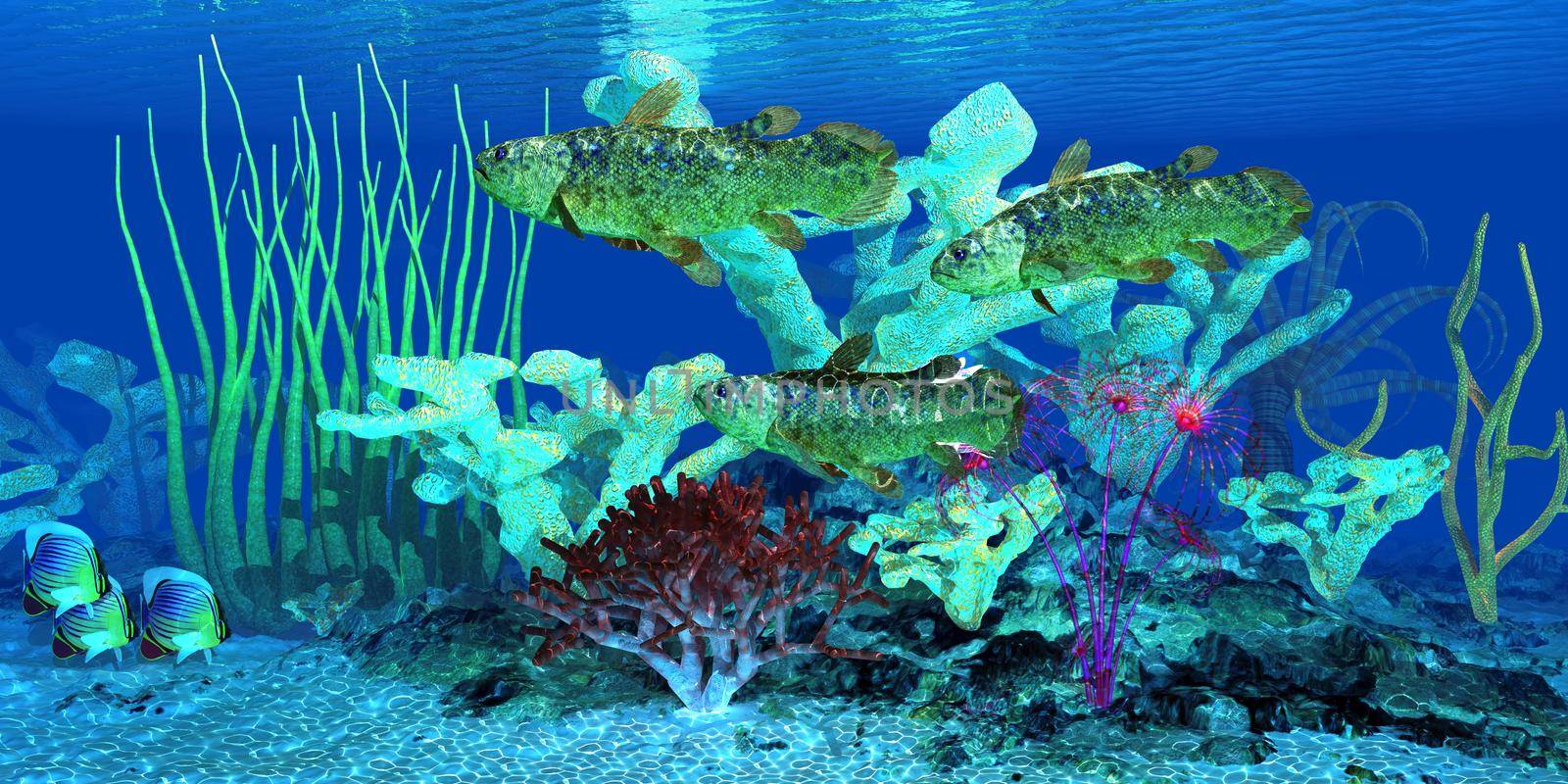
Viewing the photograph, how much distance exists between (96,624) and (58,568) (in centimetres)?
32

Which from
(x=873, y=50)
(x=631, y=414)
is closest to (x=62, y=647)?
(x=631, y=414)

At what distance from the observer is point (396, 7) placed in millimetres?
11922

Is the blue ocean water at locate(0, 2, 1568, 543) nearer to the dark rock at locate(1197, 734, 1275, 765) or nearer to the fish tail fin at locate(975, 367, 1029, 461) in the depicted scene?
the dark rock at locate(1197, 734, 1275, 765)

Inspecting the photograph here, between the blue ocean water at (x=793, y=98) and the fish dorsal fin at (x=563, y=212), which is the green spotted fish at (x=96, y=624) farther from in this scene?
the fish dorsal fin at (x=563, y=212)

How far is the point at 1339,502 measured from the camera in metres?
5.02

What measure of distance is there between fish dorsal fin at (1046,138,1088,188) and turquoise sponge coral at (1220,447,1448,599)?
13.1 feet

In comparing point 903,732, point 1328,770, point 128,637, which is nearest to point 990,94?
point 903,732

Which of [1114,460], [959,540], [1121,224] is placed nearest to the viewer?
[1121,224]

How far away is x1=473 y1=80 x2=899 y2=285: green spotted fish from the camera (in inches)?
56.8

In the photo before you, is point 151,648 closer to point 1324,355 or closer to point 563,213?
point 563,213

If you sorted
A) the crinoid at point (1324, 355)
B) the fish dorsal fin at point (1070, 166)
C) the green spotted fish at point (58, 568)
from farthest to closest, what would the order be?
1. the crinoid at point (1324, 355)
2. the green spotted fish at point (58, 568)
3. the fish dorsal fin at point (1070, 166)

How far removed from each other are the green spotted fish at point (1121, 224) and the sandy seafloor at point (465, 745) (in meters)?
2.15

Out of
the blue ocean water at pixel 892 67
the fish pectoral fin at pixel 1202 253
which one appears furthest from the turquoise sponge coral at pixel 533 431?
the blue ocean water at pixel 892 67

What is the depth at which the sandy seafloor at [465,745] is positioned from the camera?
3.22 meters
